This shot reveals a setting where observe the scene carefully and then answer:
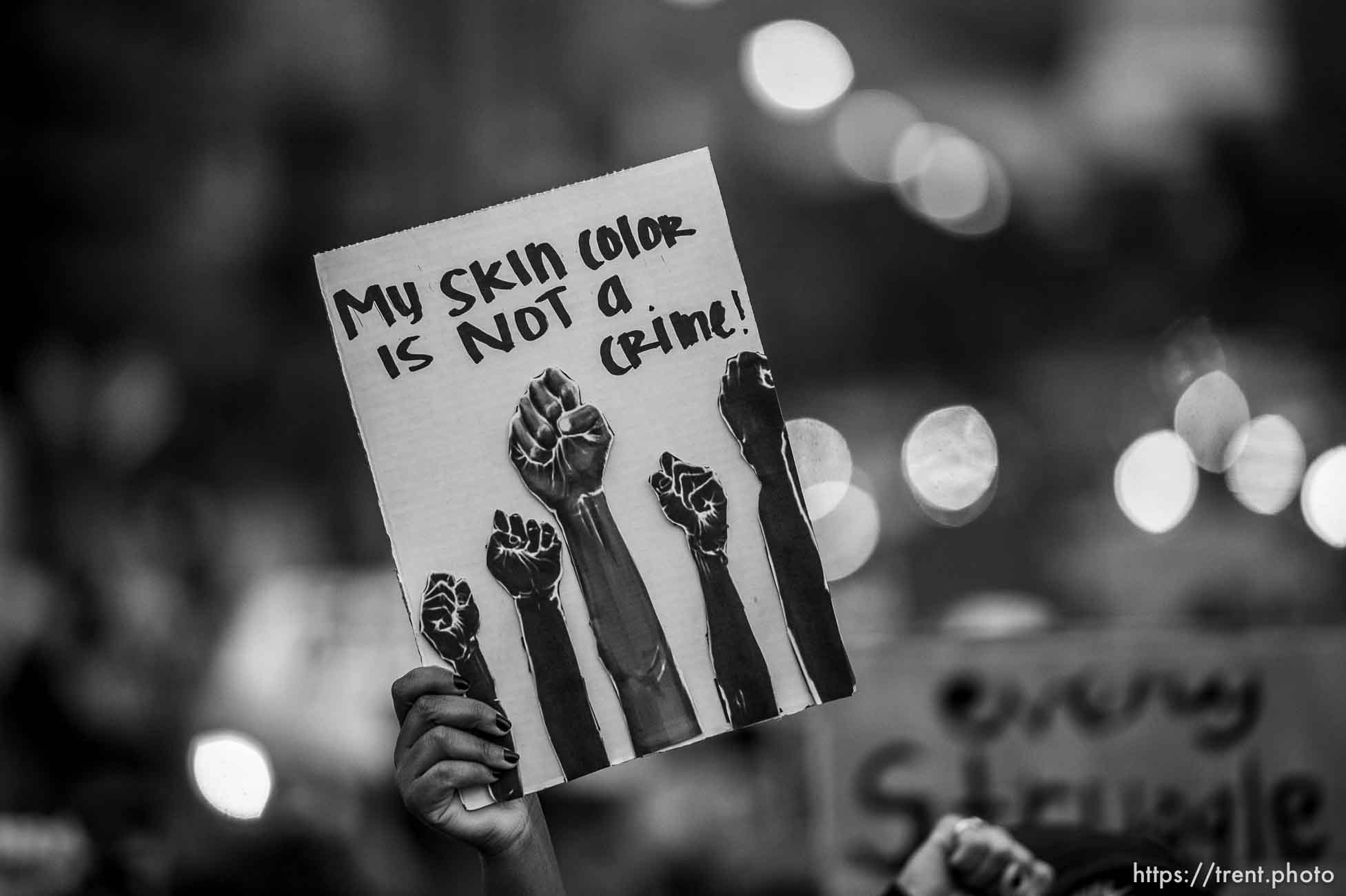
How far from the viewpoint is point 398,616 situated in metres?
6.86

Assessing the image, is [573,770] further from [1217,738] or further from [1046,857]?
[1217,738]

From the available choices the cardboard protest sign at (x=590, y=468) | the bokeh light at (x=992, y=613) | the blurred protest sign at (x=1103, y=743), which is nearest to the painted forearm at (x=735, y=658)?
the cardboard protest sign at (x=590, y=468)

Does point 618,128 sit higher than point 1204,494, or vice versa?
point 618,128

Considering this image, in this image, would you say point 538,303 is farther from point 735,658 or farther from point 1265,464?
point 1265,464

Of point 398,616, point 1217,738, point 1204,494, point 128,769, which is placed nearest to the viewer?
point 1217,738

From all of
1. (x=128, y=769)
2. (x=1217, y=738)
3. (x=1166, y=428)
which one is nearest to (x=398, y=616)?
(x=128, y=769)

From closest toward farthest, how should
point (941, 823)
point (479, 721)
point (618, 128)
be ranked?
point (479, 721), point (941, 823), point (618, 128)

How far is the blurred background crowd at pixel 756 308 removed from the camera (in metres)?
5.79

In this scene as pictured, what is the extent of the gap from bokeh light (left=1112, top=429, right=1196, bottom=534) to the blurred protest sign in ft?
21.5

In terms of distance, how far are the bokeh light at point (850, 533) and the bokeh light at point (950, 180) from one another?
3.02 metres

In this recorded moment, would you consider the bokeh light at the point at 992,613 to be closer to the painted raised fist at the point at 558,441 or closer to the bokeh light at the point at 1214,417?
the painted raised fist at the point at 558,441

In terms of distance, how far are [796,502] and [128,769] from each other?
3938 mm

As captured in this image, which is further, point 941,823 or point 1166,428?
point 1166,428

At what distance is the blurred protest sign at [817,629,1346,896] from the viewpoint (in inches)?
115
